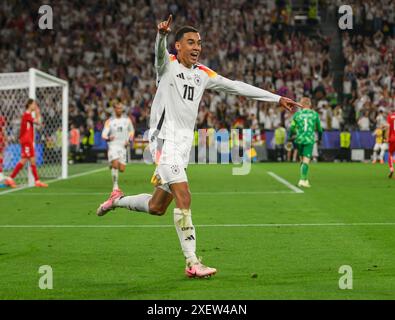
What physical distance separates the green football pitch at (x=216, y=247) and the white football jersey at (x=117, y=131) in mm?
2201

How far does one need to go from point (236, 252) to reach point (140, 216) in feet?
14.6

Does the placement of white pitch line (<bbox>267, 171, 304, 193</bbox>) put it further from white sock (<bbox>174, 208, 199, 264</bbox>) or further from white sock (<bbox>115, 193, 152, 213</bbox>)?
white sock (<bbox>174, 208, 199, 264</bbox>)

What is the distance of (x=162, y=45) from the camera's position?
7727mm

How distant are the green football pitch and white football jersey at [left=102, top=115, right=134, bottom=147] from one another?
7.22 ft

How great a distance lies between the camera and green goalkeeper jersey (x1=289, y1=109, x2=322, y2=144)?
21.3 metres

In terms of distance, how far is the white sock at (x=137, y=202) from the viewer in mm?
8586

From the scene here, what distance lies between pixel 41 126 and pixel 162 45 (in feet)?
75.4

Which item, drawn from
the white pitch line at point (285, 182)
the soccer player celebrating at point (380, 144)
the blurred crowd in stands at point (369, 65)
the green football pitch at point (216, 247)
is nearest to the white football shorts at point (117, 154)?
the green football pitch at point (216, 247)

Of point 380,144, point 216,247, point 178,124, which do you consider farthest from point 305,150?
point 380,144

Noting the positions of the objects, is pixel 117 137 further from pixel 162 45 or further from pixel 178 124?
pixel 162 45

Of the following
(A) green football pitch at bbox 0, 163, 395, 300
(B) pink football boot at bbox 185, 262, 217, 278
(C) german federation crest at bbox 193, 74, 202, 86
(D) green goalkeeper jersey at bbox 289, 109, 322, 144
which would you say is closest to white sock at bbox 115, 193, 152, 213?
(A) green football pitch at bbox 0, 163, 395, 300

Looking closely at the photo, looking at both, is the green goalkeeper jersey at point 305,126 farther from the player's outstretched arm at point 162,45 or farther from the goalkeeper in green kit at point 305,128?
the player's outstretched arm at point 162,45

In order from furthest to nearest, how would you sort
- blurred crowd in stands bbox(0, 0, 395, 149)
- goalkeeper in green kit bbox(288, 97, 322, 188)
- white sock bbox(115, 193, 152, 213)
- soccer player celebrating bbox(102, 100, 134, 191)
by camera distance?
blurred crowd in stands bbox(0, 0, 395, 149) → goalkeeper in green kit bbox(288, 97, 322, 188) → soccer player celebrating bbox(102, 100, 134, 191) → white sock bbox(115, 193, 152, 213)
